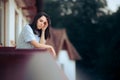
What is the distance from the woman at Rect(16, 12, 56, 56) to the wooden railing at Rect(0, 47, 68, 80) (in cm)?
144

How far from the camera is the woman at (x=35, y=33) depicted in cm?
636

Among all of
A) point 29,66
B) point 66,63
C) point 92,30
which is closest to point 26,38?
point 29,66

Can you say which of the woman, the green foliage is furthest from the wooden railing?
the green foliage

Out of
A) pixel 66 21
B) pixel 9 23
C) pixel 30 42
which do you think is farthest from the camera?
pixel 66 21

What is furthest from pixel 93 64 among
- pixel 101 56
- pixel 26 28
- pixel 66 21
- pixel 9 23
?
pixel 26 28

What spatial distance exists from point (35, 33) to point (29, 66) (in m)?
2.13

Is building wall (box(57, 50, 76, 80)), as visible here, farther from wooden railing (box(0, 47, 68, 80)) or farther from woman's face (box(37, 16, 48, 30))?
wooden railing (box(0, 47, 68, 80))

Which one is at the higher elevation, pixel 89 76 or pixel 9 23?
pixel 9 23

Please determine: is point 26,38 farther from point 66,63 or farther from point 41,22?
point 66,63

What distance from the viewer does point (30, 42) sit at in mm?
6344

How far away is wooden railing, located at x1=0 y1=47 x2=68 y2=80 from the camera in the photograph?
456 cm

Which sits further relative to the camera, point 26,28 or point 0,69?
point 26,28

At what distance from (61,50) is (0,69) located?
37009mm

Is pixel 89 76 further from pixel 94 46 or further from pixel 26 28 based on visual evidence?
pixel 26 28
